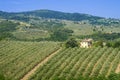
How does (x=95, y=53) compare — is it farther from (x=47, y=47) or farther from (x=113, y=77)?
(x=113, y=77)

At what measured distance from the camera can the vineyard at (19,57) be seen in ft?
177

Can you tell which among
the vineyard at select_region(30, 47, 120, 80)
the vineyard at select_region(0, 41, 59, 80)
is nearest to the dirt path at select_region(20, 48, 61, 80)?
the vineyard at select_region(0, 41, 59, 80)

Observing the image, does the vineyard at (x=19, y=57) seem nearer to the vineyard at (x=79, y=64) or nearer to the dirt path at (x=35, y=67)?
the dirt path at (x=35, y=67)

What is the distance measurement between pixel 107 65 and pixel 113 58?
22.4 feet

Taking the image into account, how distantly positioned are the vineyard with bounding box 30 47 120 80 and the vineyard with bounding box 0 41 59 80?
275 cm

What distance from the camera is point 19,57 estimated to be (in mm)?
66062

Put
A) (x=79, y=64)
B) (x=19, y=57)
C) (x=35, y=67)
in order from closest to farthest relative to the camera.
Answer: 1. (x=79, y=64)
2. (x=35, y=67)
3. (x=19, y=57)

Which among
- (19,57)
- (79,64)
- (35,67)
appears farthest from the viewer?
(19,57)

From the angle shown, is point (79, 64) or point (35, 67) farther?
point (35, 67)

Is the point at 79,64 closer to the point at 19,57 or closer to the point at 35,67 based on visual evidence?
the point at 35,67

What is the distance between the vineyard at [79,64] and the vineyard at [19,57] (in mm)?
2752

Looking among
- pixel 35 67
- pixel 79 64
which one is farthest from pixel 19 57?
pixel 79 64

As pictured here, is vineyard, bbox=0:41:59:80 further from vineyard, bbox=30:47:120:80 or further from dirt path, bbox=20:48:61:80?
vineyard, bbox=30:47:120:80

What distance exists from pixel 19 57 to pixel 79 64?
14.5 metres
